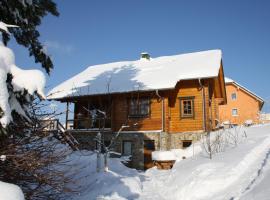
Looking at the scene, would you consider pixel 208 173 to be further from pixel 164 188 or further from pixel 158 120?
pixel 158 120

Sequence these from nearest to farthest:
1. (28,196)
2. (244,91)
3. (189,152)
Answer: (28,196)
(189,152)
(244,91)

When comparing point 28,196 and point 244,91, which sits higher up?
point 244,91

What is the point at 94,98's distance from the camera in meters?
23.7

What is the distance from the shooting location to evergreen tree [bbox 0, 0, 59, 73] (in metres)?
8.13

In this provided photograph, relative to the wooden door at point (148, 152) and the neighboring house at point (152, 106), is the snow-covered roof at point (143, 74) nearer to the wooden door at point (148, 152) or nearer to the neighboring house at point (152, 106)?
the neighboring house at point (152, 106)

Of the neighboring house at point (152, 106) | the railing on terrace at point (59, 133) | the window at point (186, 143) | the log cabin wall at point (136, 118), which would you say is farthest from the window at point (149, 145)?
the railing on terrace at point (59, 133)

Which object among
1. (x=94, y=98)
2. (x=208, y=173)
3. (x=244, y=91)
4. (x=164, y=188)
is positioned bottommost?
(x=164, y=188)

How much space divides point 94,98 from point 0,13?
621 inches

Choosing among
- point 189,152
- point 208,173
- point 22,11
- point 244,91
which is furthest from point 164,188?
point 244,91

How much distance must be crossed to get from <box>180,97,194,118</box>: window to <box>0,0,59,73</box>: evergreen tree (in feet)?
44.0

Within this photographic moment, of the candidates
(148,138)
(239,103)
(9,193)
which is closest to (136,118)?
(148,138)

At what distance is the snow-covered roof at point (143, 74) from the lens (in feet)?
71.0

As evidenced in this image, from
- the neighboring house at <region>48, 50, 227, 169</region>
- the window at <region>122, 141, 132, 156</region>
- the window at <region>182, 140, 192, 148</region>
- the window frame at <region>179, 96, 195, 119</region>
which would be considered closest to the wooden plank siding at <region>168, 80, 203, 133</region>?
the neighboring house at <region>48, 50, 227, 169</region>

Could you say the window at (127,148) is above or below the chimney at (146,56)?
below
